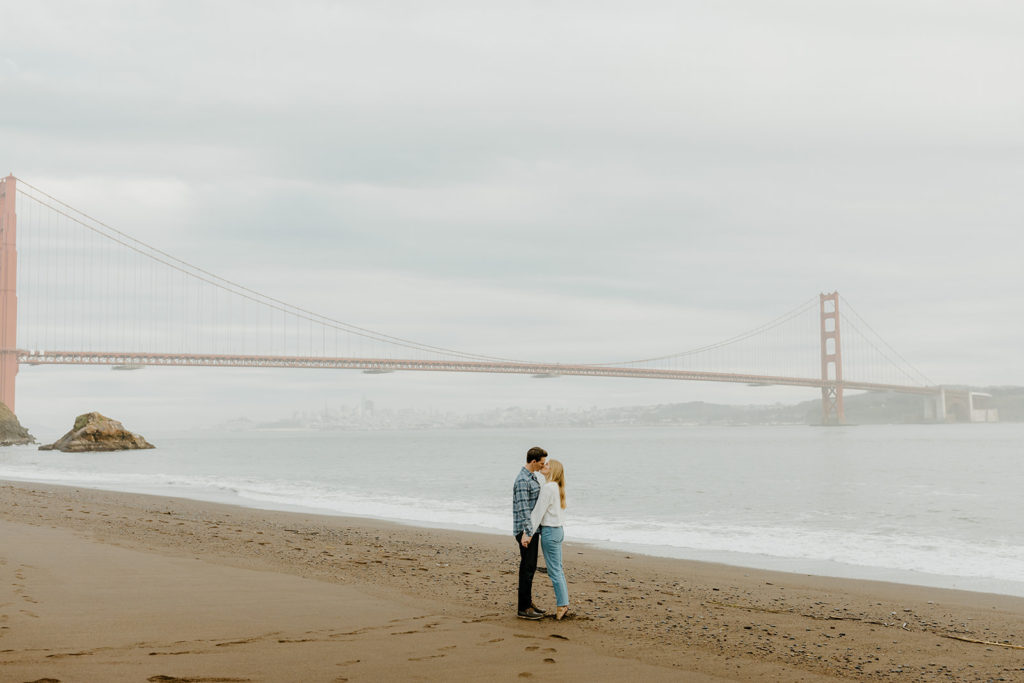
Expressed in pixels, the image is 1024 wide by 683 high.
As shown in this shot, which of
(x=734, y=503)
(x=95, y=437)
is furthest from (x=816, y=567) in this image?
(x=95, y=437)

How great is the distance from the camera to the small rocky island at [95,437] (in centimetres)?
5069

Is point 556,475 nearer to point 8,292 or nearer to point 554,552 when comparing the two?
point 554,552


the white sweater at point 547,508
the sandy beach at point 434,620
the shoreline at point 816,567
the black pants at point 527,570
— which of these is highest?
the white sweater at point 547,508

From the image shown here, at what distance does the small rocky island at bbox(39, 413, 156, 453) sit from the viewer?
5069 cm

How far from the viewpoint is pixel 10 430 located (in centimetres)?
5631

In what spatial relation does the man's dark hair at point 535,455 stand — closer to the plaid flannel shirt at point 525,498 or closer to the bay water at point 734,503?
the plaid flannel shirt at point 525,498

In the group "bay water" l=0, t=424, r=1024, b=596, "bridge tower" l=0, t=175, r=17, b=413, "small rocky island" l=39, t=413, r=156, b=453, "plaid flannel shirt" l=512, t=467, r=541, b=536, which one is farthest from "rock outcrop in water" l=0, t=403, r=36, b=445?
"plaid flannel shirt" l=512, t=467, r=541, b=536

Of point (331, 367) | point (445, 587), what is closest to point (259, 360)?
point (331, 367)

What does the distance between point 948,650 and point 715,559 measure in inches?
220

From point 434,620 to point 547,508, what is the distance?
1172 millimetres

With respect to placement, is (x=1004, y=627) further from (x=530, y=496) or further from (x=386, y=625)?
(x=386, y=625)

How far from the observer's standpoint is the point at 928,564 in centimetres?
1106

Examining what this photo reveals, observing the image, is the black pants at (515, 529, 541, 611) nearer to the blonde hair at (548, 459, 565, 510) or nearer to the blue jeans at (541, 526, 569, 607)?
the blue jeans at (541, 526, 569, 607)

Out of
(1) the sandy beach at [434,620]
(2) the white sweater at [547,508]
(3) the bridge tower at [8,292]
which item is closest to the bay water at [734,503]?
(1) the sandy beach at [434,620]
